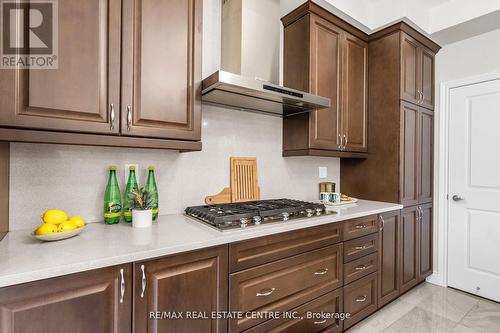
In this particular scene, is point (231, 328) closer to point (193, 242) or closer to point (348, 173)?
point (193, 242)

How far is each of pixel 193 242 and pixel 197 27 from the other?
4.00 feet

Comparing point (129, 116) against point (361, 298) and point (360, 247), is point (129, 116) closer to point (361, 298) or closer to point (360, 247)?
point (360, 247)

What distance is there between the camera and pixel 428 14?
8.68ft

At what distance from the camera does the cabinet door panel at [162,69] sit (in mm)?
1330

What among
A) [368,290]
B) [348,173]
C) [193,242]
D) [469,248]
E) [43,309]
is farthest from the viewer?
[348,173]

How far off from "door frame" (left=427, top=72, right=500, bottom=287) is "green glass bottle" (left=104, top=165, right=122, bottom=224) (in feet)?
10.2

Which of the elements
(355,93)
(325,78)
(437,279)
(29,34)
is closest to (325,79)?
(325,78)

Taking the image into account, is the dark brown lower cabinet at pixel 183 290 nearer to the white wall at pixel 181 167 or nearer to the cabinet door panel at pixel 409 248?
the white wall at pixel 181 167

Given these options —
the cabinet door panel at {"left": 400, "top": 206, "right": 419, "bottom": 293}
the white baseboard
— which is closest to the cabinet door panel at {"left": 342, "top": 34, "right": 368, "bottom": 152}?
the cabinet door panel at {"left": 400, "top": 206, "right": 419, "bottom": 293}

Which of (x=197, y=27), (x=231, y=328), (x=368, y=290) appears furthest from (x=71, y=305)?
(x=368, y=290)

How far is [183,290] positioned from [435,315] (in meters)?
2.29

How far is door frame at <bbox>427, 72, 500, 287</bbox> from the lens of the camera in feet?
9.21

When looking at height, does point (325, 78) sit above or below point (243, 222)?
above

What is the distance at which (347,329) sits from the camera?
6.54 feet
